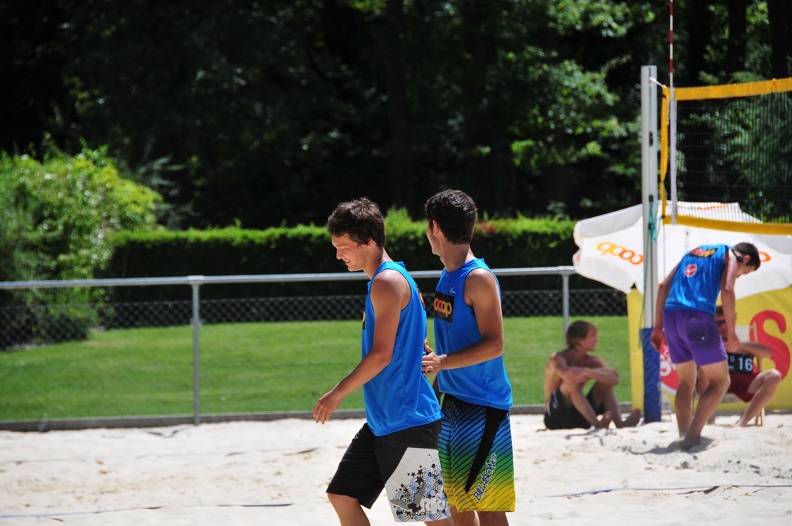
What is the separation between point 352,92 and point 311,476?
2714 centimetres

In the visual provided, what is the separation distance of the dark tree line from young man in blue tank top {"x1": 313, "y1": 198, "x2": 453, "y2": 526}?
1755 cm

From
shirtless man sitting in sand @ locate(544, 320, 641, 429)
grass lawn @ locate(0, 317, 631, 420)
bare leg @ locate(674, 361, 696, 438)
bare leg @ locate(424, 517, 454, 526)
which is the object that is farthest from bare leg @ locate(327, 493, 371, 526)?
grass lawn @ locate(0, 317, 631, 420)

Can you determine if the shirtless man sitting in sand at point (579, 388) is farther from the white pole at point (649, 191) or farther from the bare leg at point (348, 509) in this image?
the bare leg at point (348, 509)

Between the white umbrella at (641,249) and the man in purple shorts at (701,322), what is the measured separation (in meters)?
1.17

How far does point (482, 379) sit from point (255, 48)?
82.7 ft

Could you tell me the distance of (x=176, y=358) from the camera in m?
12.5

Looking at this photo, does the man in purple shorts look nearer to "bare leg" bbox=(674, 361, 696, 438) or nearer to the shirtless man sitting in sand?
"bare leg" bbox=(674, 361, 696, 438)

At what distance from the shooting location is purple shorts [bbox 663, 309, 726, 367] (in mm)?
7605

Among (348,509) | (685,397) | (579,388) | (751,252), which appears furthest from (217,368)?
(348,509)

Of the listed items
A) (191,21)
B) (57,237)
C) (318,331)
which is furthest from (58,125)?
(318,331)

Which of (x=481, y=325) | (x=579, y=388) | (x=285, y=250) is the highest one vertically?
(x=481, y=325)

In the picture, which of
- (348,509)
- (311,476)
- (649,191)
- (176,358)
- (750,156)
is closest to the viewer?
(348,509)

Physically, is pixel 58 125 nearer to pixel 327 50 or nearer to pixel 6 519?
pixel 327 50

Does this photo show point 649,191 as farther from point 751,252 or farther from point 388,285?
point 388,285
